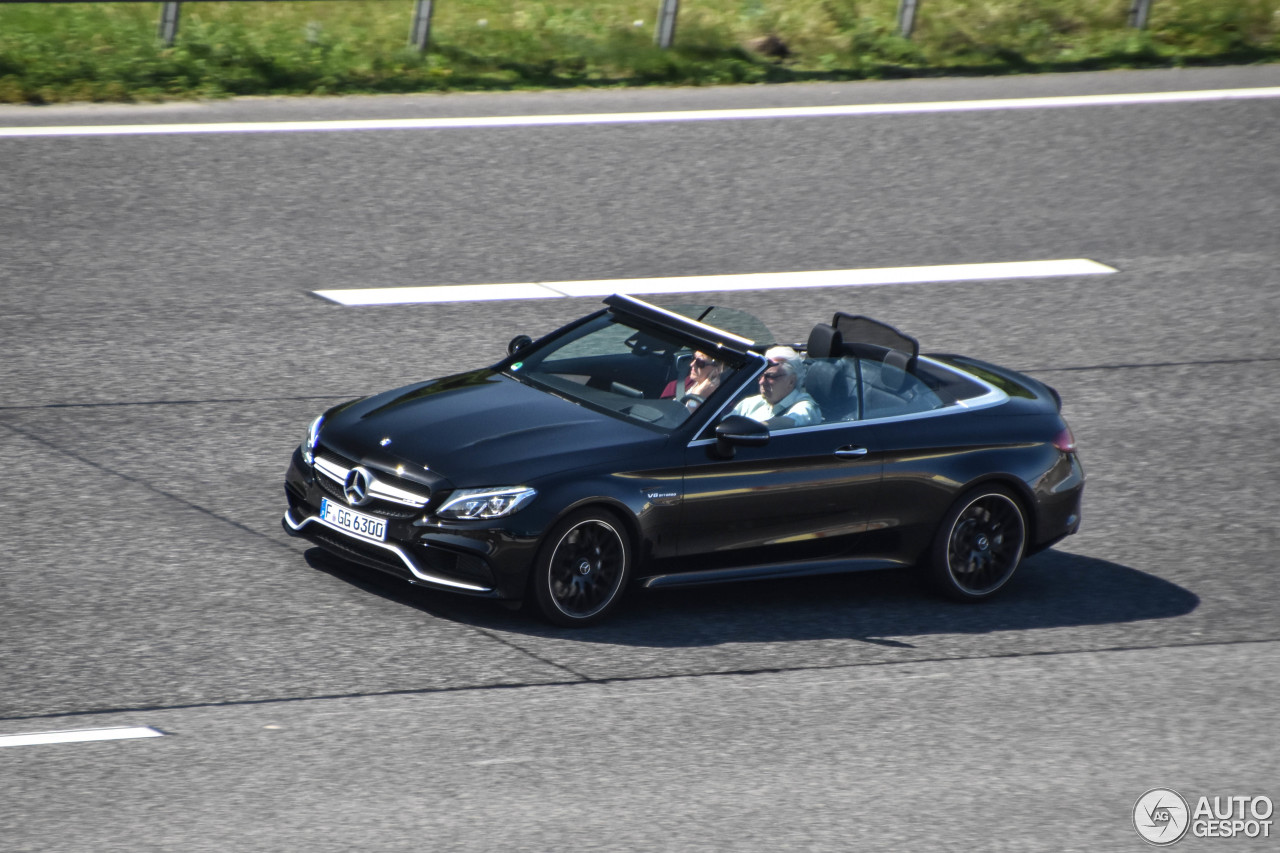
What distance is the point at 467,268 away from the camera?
1438cm

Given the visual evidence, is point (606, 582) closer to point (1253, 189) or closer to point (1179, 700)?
point (1179, 700)

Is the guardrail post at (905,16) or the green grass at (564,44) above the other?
the guardrail post at (905,16)

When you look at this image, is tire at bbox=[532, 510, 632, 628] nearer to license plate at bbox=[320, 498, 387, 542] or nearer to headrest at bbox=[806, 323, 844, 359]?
license plate at bbox=[320, 498, 387, 542]

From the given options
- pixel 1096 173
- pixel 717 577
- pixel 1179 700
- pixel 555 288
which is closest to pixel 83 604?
pixel 717 577

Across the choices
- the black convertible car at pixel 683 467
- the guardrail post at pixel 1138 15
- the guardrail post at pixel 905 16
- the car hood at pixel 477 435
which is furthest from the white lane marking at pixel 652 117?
the car hood at pixel 477 435

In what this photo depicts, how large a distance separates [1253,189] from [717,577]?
10.5 metres

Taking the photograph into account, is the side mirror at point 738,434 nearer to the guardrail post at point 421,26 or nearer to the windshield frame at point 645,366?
the windshield frame at point 645,366

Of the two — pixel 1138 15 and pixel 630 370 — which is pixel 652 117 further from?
pixel 630 370

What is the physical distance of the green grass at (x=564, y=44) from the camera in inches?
701

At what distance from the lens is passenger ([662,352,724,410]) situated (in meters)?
9.13

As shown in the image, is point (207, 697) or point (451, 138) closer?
point (207, 697)

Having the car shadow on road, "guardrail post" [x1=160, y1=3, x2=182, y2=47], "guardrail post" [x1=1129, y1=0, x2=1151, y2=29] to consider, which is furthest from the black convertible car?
"guardrail post" [x1=1129, y1=0, x2=1151, y2=29]

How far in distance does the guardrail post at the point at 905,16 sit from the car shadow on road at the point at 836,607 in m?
11.1

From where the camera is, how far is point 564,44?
1922cm
